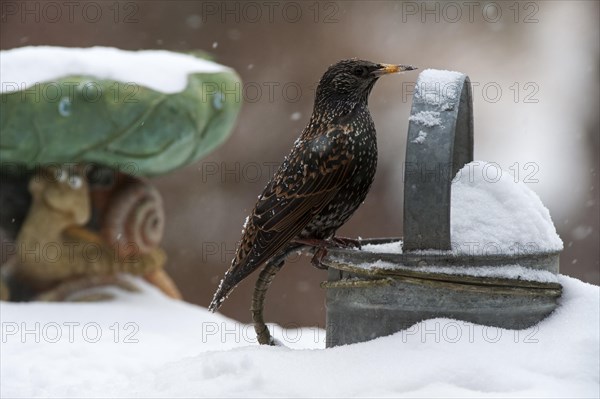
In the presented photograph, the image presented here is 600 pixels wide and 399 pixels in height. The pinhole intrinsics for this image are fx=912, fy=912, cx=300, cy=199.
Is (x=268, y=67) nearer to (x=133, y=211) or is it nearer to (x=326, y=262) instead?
(x=133, y=211)

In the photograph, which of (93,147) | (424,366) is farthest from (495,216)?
(93,147)

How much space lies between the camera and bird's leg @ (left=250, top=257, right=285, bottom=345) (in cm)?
247

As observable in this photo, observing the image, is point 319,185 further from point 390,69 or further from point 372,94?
point 372,94

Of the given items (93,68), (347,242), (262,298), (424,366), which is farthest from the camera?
(93,68)

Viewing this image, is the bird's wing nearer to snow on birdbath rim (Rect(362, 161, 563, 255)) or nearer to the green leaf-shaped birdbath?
snow on birdbath rim (Rect(362, 161, 563, 255))

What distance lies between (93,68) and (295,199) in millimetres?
2485

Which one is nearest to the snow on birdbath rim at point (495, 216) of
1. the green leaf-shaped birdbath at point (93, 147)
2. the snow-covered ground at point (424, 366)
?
the snow-covered ground at point (424, 366)

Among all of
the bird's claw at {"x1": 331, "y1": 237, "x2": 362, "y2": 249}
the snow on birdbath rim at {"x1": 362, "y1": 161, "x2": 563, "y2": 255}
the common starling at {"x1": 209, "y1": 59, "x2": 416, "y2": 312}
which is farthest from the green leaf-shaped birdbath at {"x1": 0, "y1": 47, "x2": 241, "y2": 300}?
the snow on birdbath rim at {"x1": 362, "y1": 161, "x2": 563, "y2": 255}

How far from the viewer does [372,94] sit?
322 inches

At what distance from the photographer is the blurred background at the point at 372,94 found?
7.96 metres

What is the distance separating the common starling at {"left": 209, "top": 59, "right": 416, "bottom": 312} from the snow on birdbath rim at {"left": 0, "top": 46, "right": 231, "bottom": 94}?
2.20m

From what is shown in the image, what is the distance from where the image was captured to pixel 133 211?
17.0ft

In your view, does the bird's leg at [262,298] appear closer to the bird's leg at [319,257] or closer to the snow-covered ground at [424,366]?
Answer: the bird's leg at [319,257]

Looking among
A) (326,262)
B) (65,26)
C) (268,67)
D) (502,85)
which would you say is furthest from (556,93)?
(326,262)
